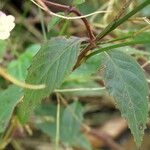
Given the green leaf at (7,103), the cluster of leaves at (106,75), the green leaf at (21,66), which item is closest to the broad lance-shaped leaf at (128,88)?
the cluster of leaves at (106,75)

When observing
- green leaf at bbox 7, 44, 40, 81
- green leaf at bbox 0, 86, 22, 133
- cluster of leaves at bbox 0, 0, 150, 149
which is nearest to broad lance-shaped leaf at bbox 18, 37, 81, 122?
cluster of leaves at bbox 0, 0, 150, 149

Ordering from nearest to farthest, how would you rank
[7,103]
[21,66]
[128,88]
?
[128,88] < [7,103] < [21,66]

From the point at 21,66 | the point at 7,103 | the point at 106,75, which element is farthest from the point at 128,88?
the point at 21,66

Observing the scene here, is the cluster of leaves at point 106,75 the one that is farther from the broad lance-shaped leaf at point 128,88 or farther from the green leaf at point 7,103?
the green leaf at point 7,103

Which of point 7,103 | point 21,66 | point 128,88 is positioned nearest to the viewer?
point 128,88

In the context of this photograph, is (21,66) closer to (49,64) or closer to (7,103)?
(7,103)
